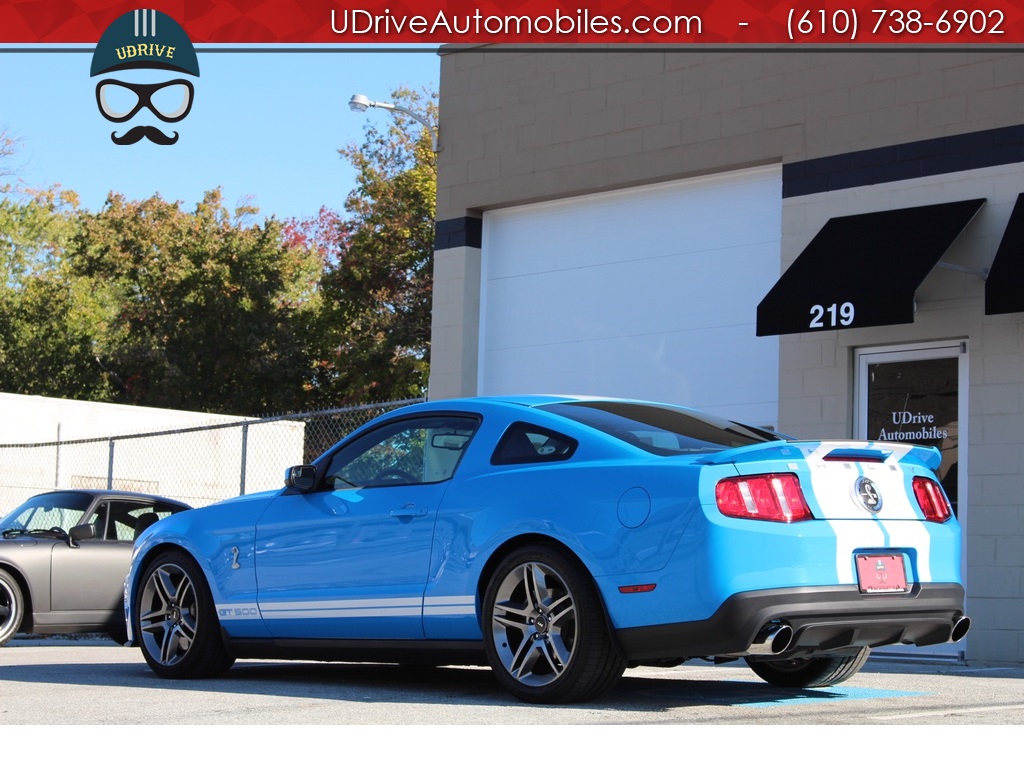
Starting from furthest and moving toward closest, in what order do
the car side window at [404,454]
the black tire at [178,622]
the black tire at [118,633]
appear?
the black tire at [118,633] → the black tire at [178,622] → the car side window at [404,454]

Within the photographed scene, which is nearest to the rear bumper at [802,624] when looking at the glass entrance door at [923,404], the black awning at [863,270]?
the black awning at [863,270]

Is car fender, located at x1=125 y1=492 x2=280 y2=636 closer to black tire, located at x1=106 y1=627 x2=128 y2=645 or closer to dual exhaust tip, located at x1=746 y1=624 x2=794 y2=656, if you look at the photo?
dual exhaust tip, located at x1=746 y1=624 x2=794 y2=656

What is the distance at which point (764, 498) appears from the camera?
6.44 metres

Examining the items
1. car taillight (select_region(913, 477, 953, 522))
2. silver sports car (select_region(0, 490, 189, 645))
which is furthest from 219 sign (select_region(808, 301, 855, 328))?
silver sports car (select_region(0, 490, 189, 645))

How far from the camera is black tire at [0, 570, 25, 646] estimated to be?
1312 centimetres

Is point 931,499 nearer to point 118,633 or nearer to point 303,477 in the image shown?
point 303,477

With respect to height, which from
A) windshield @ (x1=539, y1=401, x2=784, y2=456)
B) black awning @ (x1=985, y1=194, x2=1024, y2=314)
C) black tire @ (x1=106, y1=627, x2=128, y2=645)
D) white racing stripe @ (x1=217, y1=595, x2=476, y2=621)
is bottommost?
black tire @ (x1=106, y1=627, x2=128, y2=645)

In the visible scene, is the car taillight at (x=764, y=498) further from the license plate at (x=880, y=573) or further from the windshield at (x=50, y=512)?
the windshield at (x=50, y=512)

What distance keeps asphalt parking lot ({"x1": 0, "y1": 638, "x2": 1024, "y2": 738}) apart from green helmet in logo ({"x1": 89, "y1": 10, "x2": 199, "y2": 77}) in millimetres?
6207

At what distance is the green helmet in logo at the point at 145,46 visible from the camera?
13.8 m

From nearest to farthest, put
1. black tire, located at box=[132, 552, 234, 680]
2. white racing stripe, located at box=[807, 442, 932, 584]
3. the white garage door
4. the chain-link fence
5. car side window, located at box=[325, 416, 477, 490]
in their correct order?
white racing stripe, located at box=[807, 442, 932, 584]
car side window, located at box=[325, 416, 477, 490]
black tire, located at box=[132, 552, 234, 680]
the white garage door
the chain-link fence

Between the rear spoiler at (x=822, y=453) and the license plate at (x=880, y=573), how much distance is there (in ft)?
1.49
